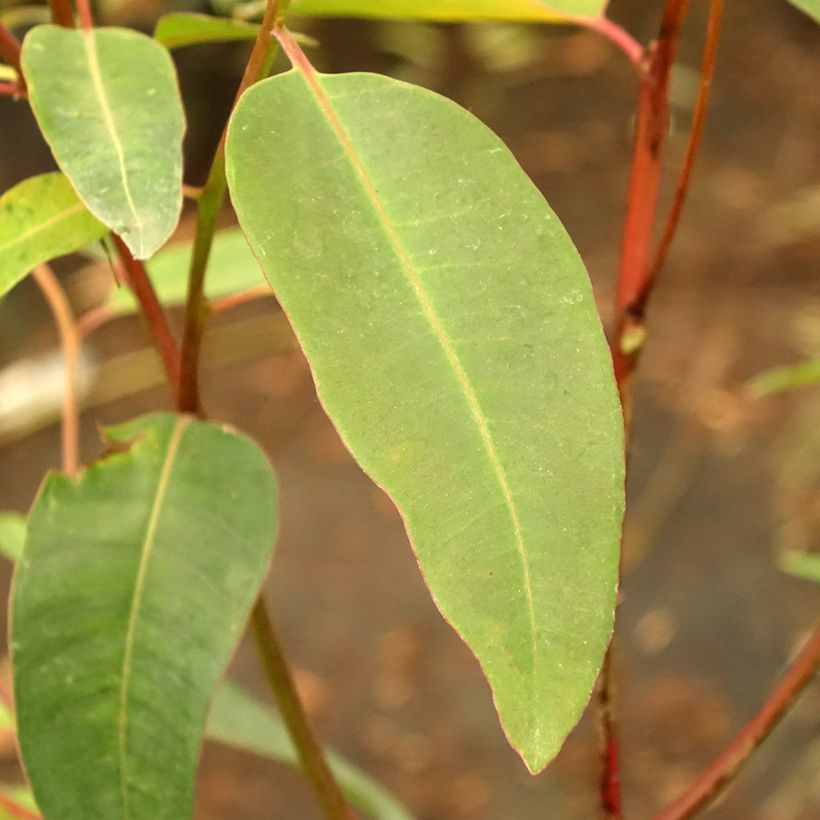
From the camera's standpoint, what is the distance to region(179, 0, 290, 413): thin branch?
1.08ft

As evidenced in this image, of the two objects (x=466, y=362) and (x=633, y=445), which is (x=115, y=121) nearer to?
(x=466, y=362)

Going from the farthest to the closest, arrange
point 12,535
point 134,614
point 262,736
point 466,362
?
point 12,535
point 262,736
point 134,614
point 466,362

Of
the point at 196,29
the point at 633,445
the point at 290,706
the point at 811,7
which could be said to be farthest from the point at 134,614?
the point at 633,445

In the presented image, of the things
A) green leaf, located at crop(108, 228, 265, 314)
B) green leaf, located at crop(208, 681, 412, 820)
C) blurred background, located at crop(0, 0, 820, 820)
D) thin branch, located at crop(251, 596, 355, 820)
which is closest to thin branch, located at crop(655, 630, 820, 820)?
thin branch, located at crop(251, 596, 355, 820)

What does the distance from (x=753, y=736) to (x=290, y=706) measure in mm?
216

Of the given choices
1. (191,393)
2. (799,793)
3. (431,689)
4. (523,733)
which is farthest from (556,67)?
(523,733)

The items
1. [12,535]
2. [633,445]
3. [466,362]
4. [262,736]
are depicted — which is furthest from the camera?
[633,445]

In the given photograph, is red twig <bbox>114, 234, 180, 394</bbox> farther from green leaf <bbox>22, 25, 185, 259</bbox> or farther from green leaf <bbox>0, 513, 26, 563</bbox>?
green leaf <bbox>0, 513, 26, 563</bbox>

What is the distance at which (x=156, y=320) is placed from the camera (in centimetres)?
45

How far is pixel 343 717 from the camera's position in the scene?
162 centimetres

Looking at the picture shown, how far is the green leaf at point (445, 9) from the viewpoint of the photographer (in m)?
0.41

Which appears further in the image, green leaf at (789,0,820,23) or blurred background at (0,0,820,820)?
blurred background at (0,0,820,820)

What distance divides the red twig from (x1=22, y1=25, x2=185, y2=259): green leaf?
79 millimetres

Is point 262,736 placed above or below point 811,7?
below
